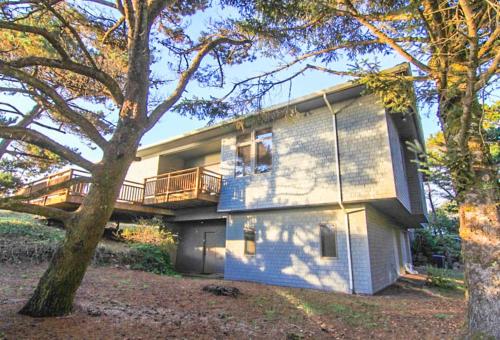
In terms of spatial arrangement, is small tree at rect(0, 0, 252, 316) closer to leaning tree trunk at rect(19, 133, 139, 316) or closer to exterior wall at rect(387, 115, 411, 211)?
leaning tree trunk at rect(19, 133, 139, 316)

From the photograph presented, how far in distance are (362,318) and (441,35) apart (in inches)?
191

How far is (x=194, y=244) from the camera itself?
1340cm

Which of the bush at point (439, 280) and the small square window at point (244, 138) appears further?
the small square window at point (244, 138)

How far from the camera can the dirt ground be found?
370 cm

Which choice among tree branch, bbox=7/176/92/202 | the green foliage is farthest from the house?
tree branch, bbox=7/176/92/202

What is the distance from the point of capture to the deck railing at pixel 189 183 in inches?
433

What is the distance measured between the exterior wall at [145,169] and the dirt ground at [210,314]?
710cm

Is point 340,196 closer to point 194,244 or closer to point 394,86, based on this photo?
point 394,86

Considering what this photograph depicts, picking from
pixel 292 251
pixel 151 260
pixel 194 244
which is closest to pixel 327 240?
pixel 292 251

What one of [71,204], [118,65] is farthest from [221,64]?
[71,204]

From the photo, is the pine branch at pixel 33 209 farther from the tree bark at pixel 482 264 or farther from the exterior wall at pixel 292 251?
the exterior wall at pixel 292 251

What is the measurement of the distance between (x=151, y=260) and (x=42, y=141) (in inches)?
285

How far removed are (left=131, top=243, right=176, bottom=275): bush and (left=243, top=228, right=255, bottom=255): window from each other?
274 cm

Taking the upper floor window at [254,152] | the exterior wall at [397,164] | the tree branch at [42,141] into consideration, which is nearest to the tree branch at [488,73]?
the tree branch at [42,141]
